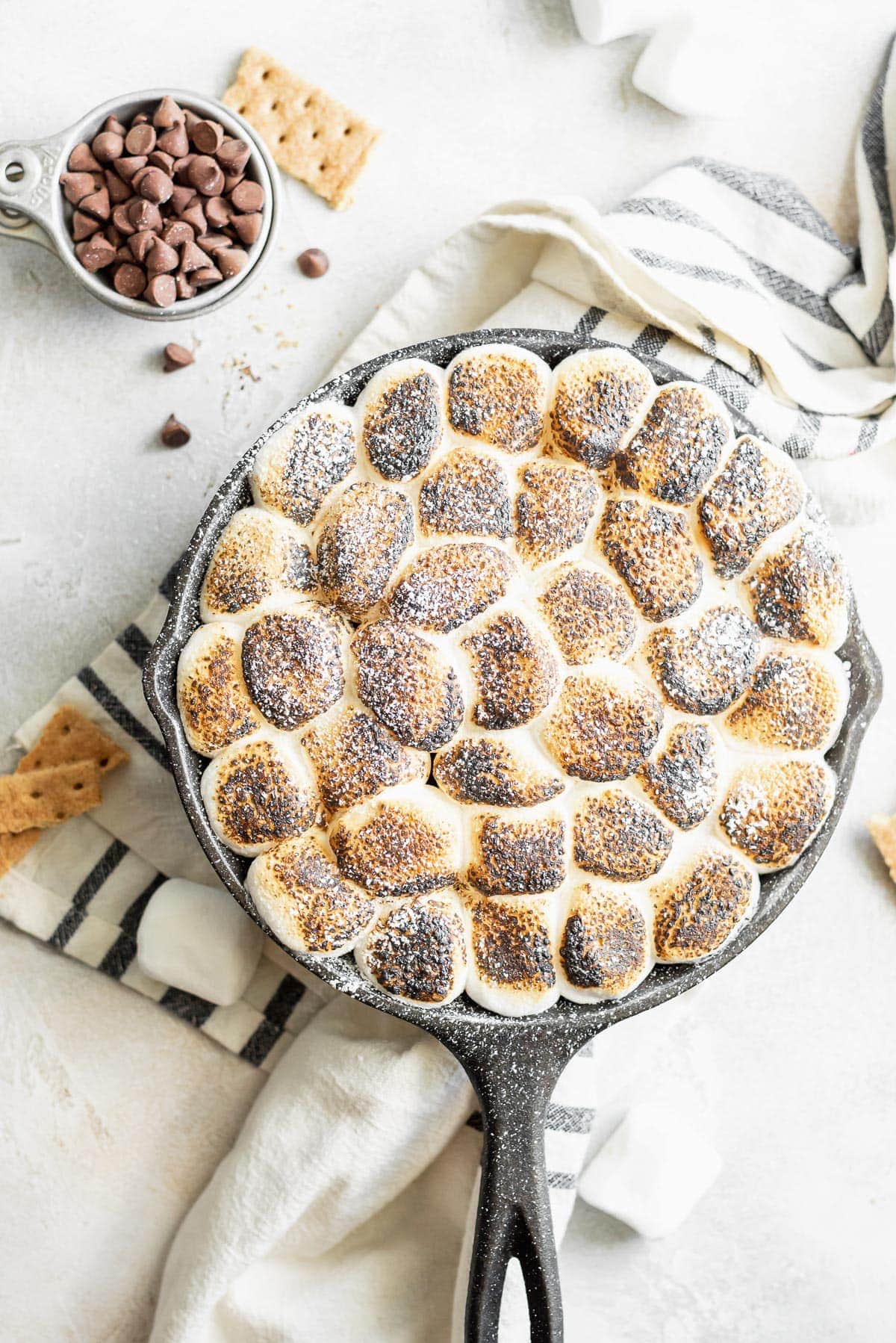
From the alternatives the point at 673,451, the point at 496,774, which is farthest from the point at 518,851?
the point at 673,451

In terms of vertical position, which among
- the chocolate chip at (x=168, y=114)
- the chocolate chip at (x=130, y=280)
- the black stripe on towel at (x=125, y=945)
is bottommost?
the black stripe on towel at (x=125, y=945)

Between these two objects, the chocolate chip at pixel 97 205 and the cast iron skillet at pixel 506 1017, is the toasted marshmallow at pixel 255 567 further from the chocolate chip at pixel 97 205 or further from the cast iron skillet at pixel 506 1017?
the chocolate chip at pixel 97 205

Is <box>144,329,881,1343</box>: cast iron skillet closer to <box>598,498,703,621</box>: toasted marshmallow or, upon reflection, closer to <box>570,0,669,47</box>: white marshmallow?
<box>598,498,703,621</box>: toasted marshmallow

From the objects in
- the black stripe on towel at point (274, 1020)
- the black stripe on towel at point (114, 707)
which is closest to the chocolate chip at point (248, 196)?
the black stripe on towel at point (114, 707)

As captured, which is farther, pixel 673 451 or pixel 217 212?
pixel 217 212

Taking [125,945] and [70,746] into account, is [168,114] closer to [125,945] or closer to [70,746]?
[70,746]

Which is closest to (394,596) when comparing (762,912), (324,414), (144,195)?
(324,414)
